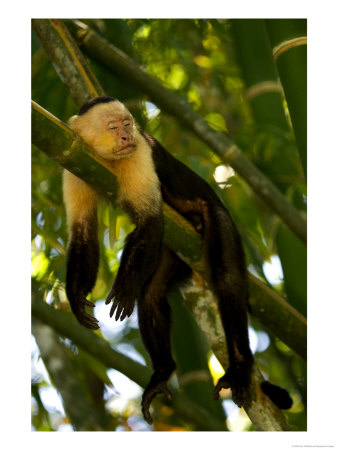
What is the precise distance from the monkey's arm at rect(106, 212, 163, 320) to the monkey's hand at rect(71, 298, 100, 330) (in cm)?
11

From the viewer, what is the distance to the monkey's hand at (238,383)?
2898mm

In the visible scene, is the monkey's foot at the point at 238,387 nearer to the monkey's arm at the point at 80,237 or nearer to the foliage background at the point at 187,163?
the foliage background at the point at 187,163

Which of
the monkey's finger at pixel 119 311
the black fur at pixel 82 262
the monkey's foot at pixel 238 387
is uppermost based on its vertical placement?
the black fur at pixel 82 262

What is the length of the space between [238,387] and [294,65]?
4.62ft

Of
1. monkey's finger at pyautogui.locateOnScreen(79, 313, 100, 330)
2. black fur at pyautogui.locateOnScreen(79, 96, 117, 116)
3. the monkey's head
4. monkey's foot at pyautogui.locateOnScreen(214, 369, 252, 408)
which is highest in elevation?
black fur at pyautogui.locateOnScreen(79, 96, 117, 116)

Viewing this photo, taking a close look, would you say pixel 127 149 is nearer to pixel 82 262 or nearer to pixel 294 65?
pixel 82 262

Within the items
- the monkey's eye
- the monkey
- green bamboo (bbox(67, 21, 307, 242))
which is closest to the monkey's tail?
the monkey

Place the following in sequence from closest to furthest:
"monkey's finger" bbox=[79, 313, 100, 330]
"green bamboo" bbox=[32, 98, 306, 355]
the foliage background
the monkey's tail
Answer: "green bamboo" bbox=[32, 98, 306, 355], "monkey's finger" bbox=[79, 313, 100, 330], the monkey's tail, the foliage background

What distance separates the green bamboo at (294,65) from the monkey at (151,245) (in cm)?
54

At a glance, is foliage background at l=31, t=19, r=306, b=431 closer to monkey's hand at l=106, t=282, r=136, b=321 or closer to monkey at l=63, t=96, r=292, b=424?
monkey at l=63, t=96, r=292, b=424

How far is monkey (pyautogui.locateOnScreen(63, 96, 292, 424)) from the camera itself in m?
2.80

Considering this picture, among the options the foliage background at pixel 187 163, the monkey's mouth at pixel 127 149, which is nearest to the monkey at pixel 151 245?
the monkey's mouth at pixel 127 149

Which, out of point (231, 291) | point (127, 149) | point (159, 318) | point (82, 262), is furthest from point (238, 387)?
point (127, 149)
